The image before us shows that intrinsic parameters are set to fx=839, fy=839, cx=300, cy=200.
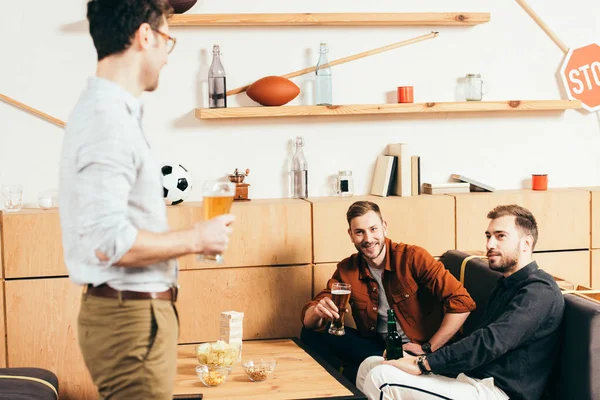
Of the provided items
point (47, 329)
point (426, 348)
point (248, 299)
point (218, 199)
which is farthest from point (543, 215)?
point (218, 199)

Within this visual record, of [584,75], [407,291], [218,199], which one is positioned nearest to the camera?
[218,199]

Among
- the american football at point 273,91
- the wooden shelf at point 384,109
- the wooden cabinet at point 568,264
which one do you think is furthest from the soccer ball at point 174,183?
the wooden cabinet at point 568,264

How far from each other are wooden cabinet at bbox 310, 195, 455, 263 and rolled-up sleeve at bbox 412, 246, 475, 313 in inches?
17.0

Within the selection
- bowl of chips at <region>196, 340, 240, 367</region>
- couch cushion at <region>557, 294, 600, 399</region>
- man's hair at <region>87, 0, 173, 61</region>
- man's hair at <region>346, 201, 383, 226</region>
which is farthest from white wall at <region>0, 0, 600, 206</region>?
man's hair at <region>87, 0, 173, 61</region>

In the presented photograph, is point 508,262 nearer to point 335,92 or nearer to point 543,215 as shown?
point 543,215

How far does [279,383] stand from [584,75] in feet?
8.50

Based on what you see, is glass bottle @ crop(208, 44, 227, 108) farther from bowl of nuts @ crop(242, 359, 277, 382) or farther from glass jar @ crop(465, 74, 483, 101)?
bowl of nuts @ crop(242, 359, 277, 382)

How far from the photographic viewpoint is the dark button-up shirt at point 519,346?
2.97 meters

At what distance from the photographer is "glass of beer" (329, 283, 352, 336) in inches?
137

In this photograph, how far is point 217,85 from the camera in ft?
13.3

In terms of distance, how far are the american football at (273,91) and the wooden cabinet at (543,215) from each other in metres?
0.97

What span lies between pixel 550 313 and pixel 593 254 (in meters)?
1.46

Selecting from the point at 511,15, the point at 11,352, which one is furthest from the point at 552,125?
the point at 11,352

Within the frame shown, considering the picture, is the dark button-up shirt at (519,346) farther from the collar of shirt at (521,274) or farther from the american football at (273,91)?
the american football at (273,91)
